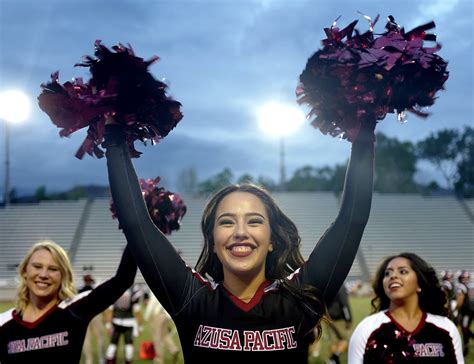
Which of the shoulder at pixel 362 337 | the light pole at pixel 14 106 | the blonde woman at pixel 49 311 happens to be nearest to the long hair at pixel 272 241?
the blonde woman at pixel 49 311

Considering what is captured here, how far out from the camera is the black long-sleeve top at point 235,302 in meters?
1.84

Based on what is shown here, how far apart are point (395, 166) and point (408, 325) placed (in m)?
51.8

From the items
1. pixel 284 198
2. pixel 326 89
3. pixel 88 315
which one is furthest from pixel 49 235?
pixel 326 89

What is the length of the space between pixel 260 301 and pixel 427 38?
97 centimetres

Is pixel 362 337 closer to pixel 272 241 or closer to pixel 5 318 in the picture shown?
pixel 272 241

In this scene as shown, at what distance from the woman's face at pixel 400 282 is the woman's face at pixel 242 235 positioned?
6.12ft

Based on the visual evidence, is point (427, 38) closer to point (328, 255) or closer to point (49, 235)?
point (328, 255)

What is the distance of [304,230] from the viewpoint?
31.1 metres

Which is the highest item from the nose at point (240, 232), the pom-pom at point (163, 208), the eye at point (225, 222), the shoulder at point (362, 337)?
the pom-pom at point (163, 208)

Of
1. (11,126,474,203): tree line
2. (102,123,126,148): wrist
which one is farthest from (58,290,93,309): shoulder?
(11,126,474,203): tree line

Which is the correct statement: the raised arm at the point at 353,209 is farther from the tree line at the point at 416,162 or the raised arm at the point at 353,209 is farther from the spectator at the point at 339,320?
the tree line at the point at 416,162

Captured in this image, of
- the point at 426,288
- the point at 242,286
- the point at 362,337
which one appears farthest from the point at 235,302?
the point at 426,288

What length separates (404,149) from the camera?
54219 mm

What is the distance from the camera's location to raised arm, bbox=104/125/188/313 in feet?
6.05
